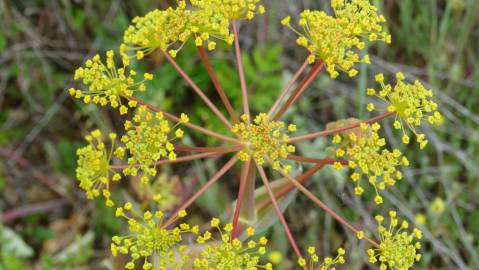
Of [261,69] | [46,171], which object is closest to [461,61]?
[261,69]

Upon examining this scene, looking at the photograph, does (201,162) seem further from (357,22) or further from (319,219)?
(357,22)

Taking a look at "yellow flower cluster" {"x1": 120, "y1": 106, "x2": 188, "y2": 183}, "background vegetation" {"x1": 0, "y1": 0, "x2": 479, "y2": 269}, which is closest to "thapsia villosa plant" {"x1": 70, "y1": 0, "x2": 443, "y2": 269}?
"yellow flower cluster" {"x1": 120, "y1": 106, "x2": 188, "y2": 183}

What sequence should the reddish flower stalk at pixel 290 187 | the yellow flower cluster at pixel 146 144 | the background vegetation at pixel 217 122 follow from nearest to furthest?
1. the yellow flower cluster at pixel 146 144
2. the reddish flower stalk at pixel 290 187
3. the background vegetation at pixel 217 122

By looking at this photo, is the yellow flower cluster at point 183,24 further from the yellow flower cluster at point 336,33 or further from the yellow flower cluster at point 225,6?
the yellow flower cluster at point 336,33

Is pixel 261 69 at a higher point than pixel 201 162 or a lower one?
higher

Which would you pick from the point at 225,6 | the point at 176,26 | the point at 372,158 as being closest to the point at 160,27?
the point at 176,26

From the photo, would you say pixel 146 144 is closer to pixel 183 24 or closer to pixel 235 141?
pixel 235 141

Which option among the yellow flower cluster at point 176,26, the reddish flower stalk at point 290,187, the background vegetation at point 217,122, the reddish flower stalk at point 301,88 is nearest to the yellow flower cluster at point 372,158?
the reddish flower stalk at point 290,187

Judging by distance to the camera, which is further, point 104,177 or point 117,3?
point 117,3
